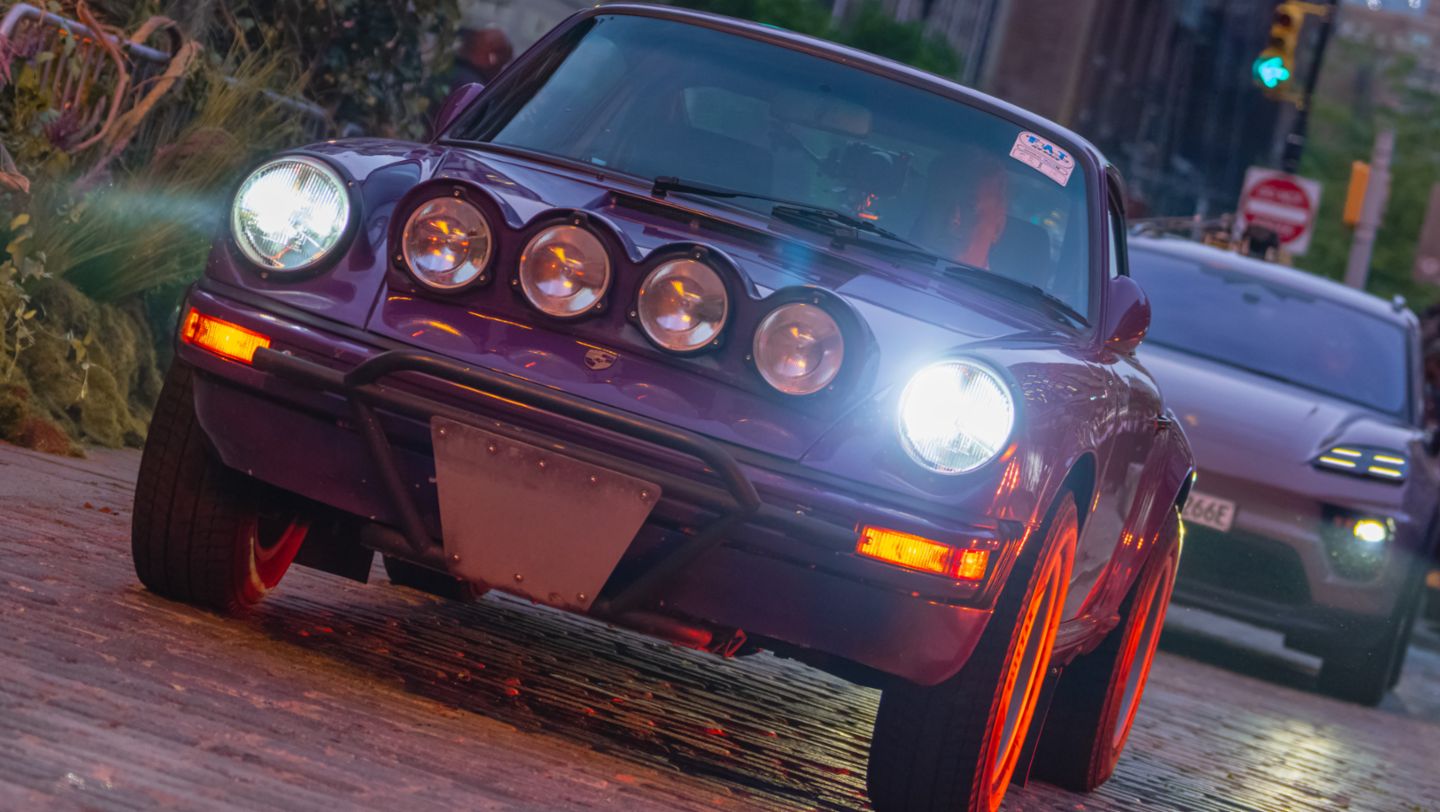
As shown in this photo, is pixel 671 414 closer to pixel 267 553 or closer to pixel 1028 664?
pixel 1028 664

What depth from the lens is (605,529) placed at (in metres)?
4.46

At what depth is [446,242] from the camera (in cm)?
464

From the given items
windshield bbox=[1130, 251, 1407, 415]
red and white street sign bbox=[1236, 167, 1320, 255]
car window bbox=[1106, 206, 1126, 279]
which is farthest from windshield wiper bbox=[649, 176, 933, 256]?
red and white street sign bbox=[1236, 167, 1320, 255]

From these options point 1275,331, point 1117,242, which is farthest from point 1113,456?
point 1275,331

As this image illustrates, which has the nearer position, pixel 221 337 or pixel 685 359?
pixel 685 359

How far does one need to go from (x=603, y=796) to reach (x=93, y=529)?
2.26 m

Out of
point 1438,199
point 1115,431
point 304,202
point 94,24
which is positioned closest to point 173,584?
point 304,202

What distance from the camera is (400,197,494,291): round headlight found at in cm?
462

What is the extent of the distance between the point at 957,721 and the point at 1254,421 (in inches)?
241

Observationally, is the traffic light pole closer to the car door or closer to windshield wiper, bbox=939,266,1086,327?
the car door

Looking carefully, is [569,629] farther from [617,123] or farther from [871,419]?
[871,419]

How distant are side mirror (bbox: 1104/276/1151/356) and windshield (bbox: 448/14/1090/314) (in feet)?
0.25

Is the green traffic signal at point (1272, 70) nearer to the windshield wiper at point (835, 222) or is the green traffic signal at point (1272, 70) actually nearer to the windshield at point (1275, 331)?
the windshield at point (1275, 331)

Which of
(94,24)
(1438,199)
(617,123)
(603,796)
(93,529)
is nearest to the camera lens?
(603,796)
